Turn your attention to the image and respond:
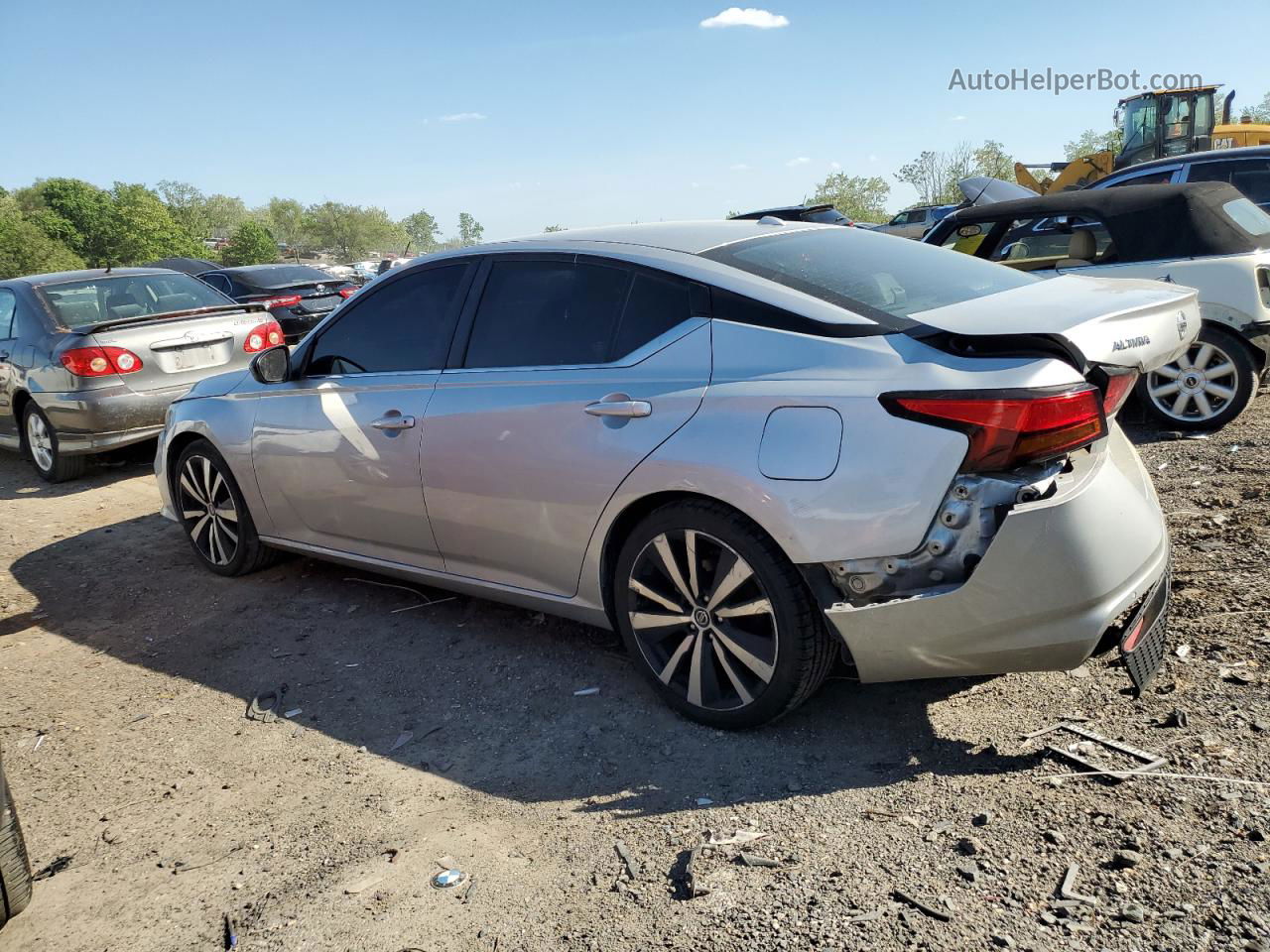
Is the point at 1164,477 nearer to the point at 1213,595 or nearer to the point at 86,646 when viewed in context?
the point at 1213,595

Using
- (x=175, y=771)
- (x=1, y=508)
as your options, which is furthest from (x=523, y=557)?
(x=1, y=508)

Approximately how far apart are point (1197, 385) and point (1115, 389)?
4376mm

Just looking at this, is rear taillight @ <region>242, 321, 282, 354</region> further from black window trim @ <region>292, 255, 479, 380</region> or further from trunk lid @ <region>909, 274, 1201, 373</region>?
trunk lid @ <region>909, 274, 1201, 373</region>

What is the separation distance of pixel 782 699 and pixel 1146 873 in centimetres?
110

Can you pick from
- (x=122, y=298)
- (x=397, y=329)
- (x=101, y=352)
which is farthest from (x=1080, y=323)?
(x=122, y=298)

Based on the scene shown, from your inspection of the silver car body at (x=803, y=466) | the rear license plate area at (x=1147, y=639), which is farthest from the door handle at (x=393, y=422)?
the rear license plate area at (x=1147, y=639)

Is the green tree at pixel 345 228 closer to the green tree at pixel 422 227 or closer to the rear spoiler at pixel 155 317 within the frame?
the green tree at pixel 422 227

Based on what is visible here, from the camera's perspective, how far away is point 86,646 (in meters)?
4.84

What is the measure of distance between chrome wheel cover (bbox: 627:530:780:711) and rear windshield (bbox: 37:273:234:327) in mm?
6726

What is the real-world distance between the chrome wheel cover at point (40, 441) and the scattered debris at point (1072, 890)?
830 cm

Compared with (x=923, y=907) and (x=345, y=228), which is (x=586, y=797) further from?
(x=345, y=228)

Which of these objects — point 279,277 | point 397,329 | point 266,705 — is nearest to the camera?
point 266,705

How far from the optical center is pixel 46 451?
27.6ft

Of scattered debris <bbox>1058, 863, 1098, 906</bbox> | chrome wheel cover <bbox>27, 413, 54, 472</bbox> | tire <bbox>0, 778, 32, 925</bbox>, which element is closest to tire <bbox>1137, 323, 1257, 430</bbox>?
scattered debris <bbox>1058, 863, 1098, 906</bbox>
